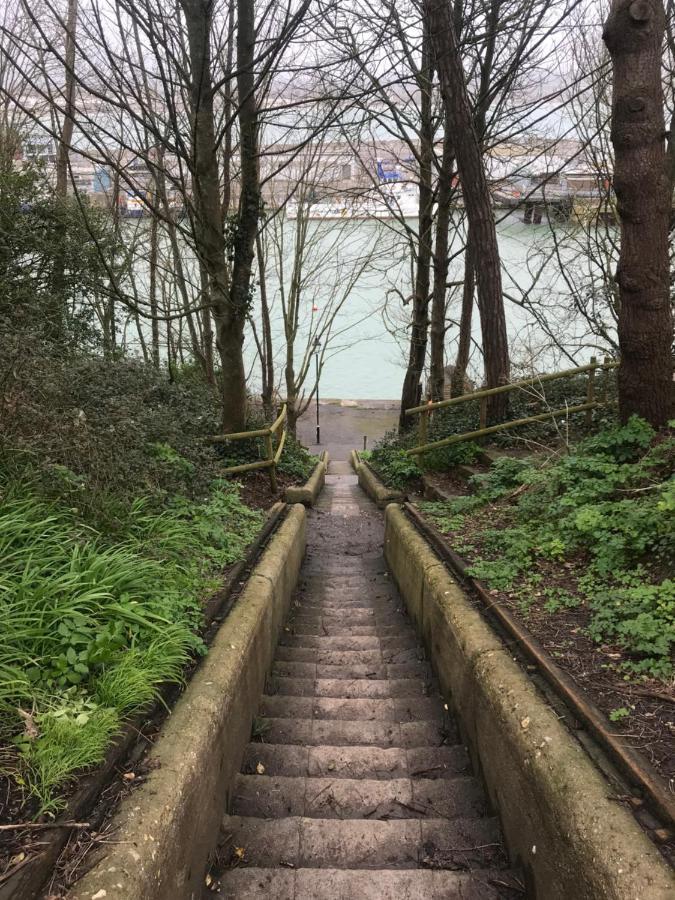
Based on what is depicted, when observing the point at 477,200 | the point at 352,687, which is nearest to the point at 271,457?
the point at 352,687

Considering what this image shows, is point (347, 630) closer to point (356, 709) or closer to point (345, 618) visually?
point (345, 618)

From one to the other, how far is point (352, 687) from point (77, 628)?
6.55ft

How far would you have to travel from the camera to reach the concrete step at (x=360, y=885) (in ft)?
6.93

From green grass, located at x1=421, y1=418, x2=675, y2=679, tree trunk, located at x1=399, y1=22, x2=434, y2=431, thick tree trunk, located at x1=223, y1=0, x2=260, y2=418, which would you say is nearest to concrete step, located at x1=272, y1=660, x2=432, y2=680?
green grass, located at x1=421, y1=418, x2=675, y2=679

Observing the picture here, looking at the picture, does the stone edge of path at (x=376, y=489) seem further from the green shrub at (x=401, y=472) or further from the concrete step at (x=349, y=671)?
the concrete step at (x=349, y=671)

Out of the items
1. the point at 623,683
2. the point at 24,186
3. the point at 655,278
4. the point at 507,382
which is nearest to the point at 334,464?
the point at 507,382

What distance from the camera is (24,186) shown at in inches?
313

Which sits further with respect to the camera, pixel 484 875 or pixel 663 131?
pixel 663 131

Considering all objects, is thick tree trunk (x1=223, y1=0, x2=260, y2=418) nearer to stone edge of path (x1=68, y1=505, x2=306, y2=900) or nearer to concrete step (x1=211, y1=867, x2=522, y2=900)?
stone edge of path (x1=68, y1=505, x2=306, y2=900)

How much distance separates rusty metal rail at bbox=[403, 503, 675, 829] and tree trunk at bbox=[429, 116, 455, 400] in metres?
8.59

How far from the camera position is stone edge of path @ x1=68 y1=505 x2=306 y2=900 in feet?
5.57

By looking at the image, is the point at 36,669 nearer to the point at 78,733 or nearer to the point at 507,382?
the point at 78,733

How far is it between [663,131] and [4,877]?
5.44 metres

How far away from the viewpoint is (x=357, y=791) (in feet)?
8.78
